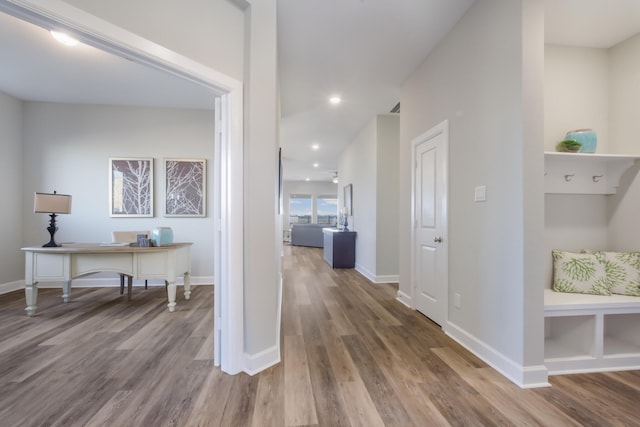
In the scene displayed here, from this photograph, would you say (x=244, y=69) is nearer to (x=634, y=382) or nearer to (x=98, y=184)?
(x=634, y=382)

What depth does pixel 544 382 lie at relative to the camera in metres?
1.69

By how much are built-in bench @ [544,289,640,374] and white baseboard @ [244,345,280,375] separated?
1924 millimetres

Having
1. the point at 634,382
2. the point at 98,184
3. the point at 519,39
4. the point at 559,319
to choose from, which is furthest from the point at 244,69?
the point at 98,184

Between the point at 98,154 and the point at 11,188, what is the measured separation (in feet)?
3.98

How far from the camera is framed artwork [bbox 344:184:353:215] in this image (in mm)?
6213

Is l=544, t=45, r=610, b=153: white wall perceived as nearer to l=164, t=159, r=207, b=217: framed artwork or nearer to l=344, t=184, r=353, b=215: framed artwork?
l=344, t=184, r=353, b=215: framed artwork

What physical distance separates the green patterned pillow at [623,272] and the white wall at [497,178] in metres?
0.87

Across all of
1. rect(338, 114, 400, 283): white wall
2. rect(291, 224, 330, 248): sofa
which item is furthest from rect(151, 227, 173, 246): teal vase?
rect(291, 224, 330, 248): sofa

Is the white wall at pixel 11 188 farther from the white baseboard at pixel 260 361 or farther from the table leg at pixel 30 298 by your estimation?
the white baseboard at pixel 260 361

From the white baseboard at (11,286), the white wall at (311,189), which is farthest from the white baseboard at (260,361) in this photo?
the white wall at (311,189)

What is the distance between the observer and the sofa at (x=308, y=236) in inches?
369

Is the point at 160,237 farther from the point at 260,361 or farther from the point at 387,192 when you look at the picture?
the point at 387,192

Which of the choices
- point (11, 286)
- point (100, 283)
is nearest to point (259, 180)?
point (100, 283)

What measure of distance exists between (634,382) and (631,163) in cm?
163
